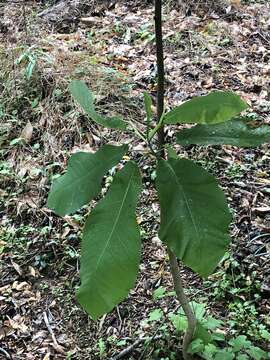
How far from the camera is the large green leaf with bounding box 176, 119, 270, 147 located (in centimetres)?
168

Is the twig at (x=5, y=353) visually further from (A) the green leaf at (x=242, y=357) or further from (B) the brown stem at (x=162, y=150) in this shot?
Answer: (A) the green leaf at (x=242, y=357)

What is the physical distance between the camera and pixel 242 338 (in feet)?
6.90

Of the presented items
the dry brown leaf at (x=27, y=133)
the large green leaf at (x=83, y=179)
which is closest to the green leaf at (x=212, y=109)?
the large green leaf at (x=83, y=179)

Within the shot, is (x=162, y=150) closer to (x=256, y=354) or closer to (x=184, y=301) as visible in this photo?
(x=184, y=301)

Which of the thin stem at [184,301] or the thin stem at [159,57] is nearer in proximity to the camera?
the thin stem at [159,57]

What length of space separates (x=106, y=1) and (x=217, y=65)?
1.70m

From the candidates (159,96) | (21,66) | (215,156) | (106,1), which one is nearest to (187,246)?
(159,96)

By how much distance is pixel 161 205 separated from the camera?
5.24ft

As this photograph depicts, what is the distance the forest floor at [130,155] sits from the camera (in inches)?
102

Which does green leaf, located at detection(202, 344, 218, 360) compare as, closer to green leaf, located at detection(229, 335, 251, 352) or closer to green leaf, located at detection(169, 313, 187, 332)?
green leaf, located at detection(229, 335, 251, 352)

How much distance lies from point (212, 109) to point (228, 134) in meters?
0.15

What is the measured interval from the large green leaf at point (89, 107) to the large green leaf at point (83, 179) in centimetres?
7

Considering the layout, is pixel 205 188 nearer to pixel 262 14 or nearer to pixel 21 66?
pixel 21 66

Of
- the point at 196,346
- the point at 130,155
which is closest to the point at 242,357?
the point at 196,346
